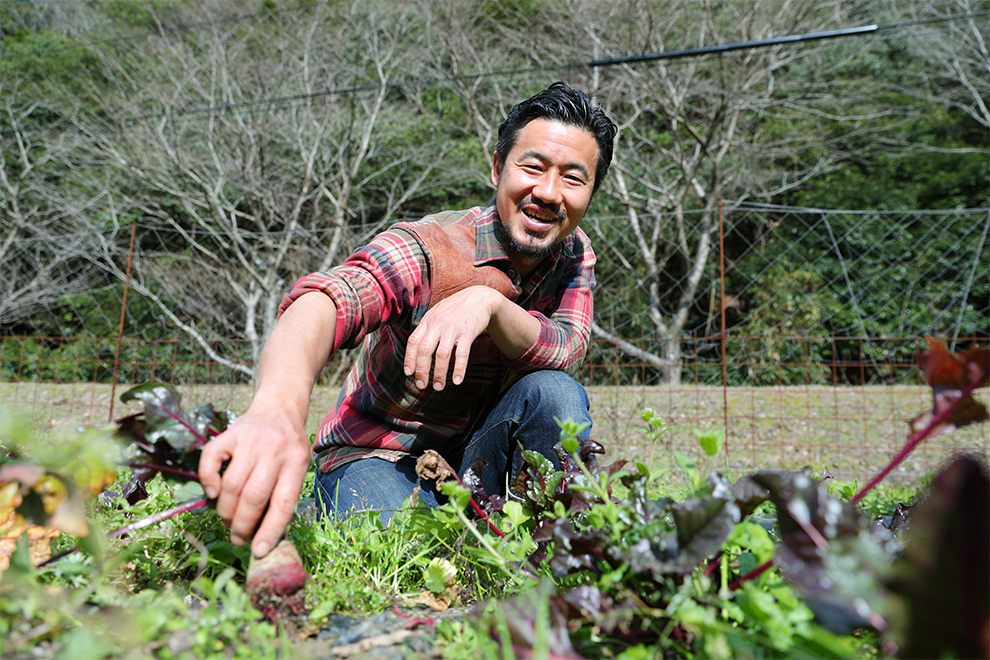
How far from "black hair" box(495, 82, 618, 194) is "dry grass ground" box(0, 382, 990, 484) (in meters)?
3.03

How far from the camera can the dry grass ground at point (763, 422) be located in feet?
17.0

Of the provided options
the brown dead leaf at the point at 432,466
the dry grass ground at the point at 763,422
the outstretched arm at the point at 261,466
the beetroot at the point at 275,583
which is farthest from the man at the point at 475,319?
the dry grass ground at the point at 763,422

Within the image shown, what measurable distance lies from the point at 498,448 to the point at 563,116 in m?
1.05

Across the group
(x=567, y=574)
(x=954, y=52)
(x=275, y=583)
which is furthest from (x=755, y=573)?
(x=954, y=52)

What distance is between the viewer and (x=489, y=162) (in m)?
10.1

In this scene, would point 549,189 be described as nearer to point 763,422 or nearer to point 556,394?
point 556,394

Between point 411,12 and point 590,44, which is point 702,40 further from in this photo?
point 411,12

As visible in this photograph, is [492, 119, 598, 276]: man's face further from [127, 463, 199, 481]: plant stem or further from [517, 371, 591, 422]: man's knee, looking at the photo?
[127, 463, 199, 481]: plant stem

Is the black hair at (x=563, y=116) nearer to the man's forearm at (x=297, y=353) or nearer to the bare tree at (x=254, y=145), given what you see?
the man's forearm at (x=297, y=353)

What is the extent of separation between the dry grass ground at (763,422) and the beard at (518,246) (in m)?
3.06

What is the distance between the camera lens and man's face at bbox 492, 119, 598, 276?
6.25 feet

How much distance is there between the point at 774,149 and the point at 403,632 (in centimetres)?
1132

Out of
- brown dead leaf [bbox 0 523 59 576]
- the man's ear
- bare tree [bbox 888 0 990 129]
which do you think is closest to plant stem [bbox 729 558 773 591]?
brown dead leaf [bbox 0 523 59 576]

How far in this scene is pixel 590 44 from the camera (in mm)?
9680
